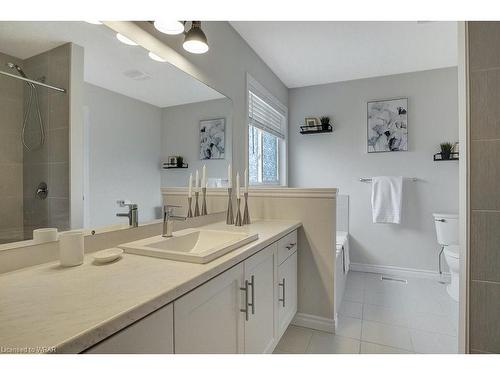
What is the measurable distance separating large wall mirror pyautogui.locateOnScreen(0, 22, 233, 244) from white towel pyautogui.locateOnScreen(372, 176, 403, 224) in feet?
7.81

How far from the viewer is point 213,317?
95 centimetres

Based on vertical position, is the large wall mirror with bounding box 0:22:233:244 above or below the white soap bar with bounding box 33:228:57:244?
above

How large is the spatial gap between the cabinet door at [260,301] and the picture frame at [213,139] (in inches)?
31.4

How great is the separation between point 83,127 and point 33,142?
203 mm

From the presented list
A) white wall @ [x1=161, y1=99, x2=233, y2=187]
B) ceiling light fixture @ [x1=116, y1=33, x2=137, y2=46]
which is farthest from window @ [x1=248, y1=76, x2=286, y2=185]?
ceiling light fixture @ [x1=116, y1=33, x2=137, y2=46]

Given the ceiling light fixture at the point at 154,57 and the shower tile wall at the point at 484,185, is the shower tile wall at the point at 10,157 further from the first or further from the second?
the shower tile wall at the point at 484,185

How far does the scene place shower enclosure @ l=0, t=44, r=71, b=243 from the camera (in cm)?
87

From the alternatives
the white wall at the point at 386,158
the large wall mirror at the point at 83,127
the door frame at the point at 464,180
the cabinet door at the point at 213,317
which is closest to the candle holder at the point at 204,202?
the large wall mirror at the point at 83,127

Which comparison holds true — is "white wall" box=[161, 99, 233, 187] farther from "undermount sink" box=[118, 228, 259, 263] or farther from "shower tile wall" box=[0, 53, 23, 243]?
"shower tile wall" box=[0, 53, 23, 243]

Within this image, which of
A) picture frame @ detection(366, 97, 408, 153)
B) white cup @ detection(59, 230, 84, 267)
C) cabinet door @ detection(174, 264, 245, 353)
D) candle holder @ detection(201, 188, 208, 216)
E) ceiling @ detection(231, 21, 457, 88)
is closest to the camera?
cabinet door @ detection(174, 264, 245, 353)

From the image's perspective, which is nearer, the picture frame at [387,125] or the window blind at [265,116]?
the window blind at [265,116]

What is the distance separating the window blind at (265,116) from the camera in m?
2.66

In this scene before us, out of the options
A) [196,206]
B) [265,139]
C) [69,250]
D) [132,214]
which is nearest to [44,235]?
[69,250]
